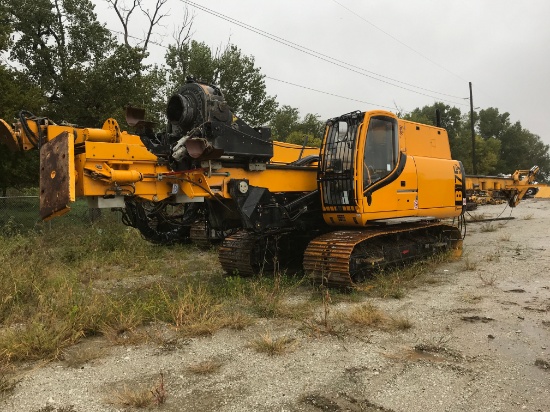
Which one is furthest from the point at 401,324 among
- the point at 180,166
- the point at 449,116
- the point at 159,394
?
the point at 449,116

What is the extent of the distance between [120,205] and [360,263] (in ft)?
11.6

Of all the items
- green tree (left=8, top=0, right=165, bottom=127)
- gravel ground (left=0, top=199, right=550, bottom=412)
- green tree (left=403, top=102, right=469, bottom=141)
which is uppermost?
green tree (left=403, top=102, right=469, bottom=141)

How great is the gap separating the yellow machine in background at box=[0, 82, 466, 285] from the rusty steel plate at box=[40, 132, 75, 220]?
0.01 m

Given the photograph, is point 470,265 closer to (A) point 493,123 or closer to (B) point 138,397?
(B) point 138,397

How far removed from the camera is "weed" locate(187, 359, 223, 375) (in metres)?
4.14

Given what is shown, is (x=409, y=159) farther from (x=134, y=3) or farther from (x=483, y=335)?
(x=134, y=3)

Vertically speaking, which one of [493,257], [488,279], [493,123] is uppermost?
[493,123]

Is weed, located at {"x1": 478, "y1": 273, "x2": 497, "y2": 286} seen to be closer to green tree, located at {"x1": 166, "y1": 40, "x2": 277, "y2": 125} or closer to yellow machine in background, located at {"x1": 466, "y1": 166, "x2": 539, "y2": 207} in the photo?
yellow machine in background, located at {"x1": 466, "y1": 166, "x2": 539, "y2": 207}

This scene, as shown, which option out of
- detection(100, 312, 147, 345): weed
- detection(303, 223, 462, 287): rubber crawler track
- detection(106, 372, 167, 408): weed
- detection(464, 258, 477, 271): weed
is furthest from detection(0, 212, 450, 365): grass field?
detection(106, 372, 167, 408): weed

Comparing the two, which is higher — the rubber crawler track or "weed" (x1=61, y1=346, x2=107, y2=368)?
the rubber crawler track

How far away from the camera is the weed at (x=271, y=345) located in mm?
4566

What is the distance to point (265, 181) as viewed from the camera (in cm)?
702

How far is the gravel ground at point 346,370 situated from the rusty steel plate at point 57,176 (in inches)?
58.6

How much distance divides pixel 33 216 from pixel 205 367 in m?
13.0
